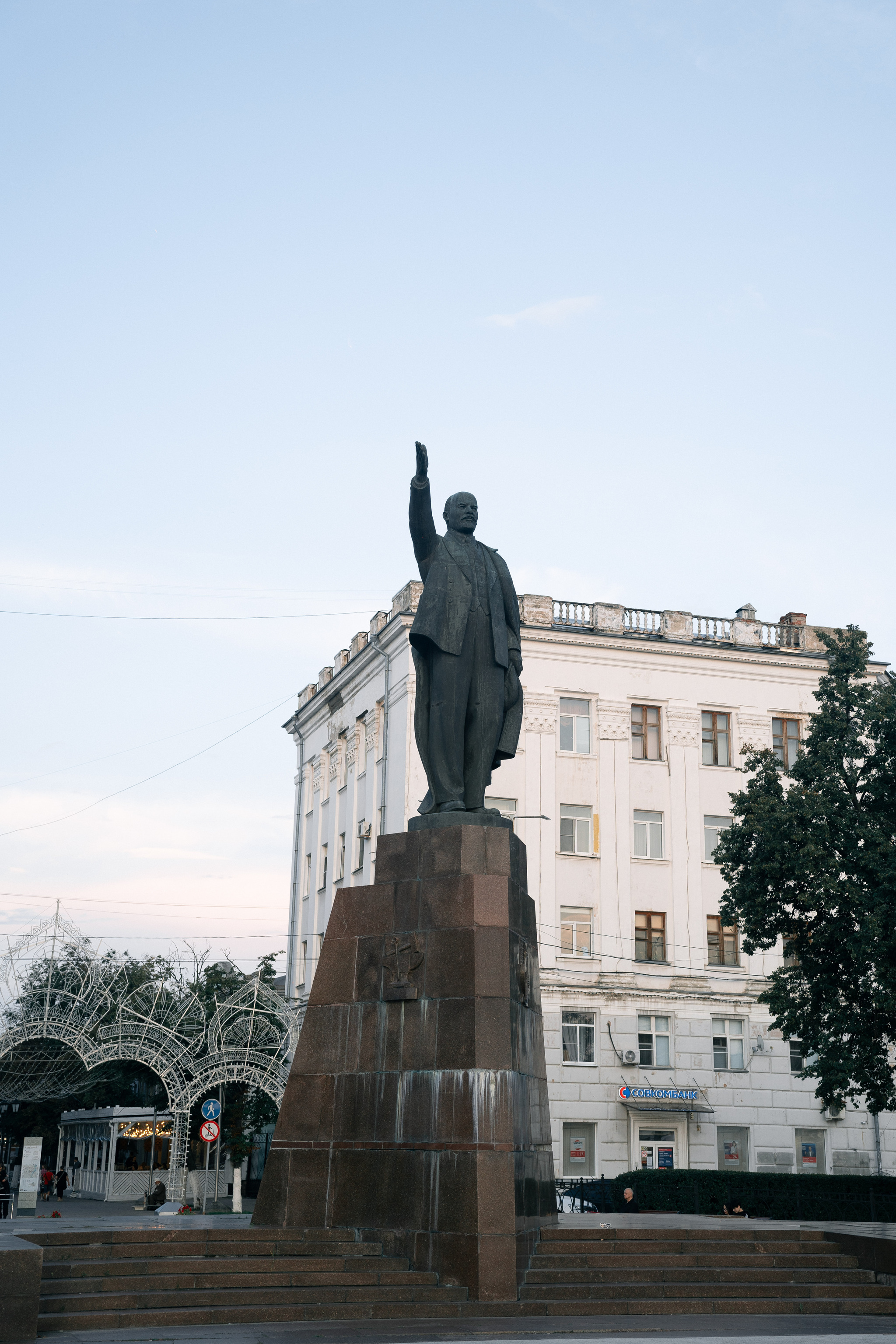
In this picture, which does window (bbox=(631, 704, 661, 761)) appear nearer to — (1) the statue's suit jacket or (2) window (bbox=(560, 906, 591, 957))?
(2) window (bbox=(560, 906, 591, 957))

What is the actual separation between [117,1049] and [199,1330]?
77.3ft

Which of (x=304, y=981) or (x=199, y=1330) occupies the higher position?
(x=304, y=981)

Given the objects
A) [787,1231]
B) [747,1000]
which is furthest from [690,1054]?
[787,1231]

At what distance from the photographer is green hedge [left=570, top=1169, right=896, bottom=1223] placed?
96.8 ft

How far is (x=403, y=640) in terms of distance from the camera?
4112 cm

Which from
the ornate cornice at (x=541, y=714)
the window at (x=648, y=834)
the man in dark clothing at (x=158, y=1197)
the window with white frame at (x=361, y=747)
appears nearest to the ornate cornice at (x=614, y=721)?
the ornate cornice at (x=541, y=714)

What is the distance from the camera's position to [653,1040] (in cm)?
3825

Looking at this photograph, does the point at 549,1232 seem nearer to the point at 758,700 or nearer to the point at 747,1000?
the point at 747,1000

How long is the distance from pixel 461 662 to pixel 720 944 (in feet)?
92.4

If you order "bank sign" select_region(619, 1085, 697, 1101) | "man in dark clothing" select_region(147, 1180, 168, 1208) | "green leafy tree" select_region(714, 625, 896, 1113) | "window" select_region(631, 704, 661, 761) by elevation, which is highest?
"window" select_region(631, 704, 661, 761)

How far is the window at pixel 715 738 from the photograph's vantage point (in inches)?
1624

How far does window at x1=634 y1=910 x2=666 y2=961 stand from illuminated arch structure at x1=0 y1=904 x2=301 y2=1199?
10.2m

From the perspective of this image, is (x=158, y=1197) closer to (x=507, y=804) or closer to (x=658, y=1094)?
(x=658, y=1094)

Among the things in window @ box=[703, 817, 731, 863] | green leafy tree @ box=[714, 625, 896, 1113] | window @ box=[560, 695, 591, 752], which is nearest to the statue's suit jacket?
green leafy tree @ box=[714, 625, 896, 1113]
